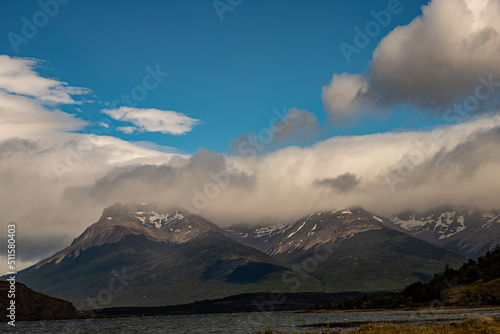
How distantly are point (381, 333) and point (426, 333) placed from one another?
6.55 meters

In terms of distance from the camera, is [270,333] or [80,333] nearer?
[270,333]

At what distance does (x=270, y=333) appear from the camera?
85625 mm

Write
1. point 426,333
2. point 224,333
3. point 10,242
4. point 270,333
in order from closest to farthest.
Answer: point 426,333 < point 270,333 < point 10,242 < point 224,333

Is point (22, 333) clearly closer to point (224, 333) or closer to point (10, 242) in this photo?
point (10, 242)

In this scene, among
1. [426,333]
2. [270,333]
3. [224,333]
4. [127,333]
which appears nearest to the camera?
[426,333]

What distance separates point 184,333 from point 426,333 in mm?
107073

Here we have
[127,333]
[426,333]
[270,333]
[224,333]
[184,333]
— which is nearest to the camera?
[426,333]

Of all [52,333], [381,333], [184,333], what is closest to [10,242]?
[184,333]

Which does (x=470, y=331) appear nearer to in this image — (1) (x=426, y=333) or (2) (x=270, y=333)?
(1) (x=426, y=333)

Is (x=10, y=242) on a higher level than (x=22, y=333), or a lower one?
higher

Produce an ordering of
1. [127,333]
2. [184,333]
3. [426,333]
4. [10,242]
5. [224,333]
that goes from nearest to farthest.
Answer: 1. [426,333]
2. [10,242]
3. [224,333]
4. [184,333]
5. [127,333]

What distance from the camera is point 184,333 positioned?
16375 cm

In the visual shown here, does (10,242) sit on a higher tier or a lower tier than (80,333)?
higher

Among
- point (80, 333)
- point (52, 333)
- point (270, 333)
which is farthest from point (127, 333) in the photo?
point (270, 333)
